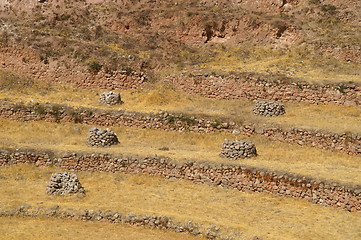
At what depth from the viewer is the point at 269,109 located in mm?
41969

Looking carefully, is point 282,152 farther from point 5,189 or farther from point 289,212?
point 5,189

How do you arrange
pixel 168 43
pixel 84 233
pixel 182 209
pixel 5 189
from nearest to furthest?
1. pixel 84 233
2. pixel 182 209
3. pixel 5 189
4. pixel 168 43

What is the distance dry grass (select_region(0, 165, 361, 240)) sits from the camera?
27.2 meters

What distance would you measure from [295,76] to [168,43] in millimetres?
13017

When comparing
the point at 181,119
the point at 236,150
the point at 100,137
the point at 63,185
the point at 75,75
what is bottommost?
the point at 63,185

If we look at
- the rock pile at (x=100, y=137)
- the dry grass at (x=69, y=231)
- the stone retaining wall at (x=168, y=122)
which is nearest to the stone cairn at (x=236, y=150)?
the stone retaining wall at (x=168, y=122)

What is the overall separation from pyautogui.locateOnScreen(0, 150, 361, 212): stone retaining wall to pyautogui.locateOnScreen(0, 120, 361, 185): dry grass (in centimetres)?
64

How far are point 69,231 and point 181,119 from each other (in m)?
15.6

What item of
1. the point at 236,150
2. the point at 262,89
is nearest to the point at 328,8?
the point at 262,89

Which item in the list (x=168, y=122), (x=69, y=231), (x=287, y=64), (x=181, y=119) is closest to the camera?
(x=69, y=231)

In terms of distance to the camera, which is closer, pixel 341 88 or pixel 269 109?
pixel 269 109

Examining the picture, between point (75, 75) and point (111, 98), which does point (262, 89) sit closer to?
point (111, 98)

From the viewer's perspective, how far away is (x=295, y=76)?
45406 mm

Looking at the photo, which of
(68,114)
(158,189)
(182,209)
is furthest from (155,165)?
(68,114)
